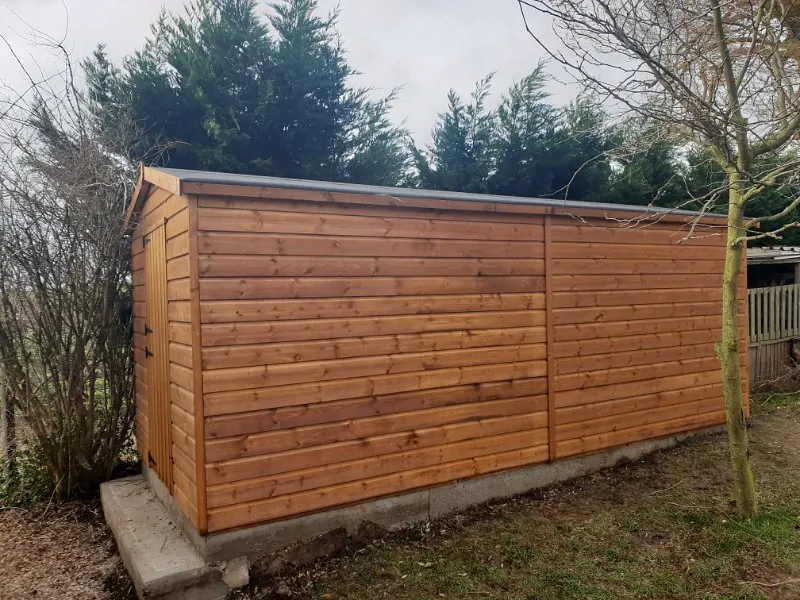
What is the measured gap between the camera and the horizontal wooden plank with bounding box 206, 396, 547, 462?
315 cm

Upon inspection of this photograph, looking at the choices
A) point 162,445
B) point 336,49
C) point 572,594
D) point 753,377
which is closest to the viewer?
point 572,594

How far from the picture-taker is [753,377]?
298 inches

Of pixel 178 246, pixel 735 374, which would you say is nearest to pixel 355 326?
pixel 178 246

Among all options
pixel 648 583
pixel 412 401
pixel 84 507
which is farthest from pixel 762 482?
pixel 84 507

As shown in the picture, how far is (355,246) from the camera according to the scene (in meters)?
3.57

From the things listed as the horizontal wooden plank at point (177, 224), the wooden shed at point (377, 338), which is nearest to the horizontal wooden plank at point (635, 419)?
the wooden shed at point (377, 338)

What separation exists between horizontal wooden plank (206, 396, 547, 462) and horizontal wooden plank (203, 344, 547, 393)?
0.30 m

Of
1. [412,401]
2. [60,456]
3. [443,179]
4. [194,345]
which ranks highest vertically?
[443,179]

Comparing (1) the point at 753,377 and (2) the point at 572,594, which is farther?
(1) the point at 753,377

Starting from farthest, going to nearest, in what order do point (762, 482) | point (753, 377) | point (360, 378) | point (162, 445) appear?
1. point (753, 377)
2. point (762, 482)
3. point (162, 445)
4. point (360, 378)

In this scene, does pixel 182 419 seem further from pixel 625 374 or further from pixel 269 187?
pixel 625 374

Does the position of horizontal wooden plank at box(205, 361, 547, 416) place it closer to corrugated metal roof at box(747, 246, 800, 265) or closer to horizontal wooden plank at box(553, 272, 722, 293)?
horizontal wooden plank at box(553, 272, 722, 293)

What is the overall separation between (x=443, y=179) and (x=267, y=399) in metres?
7.40

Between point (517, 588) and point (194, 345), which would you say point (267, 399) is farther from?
point (517, 588)
